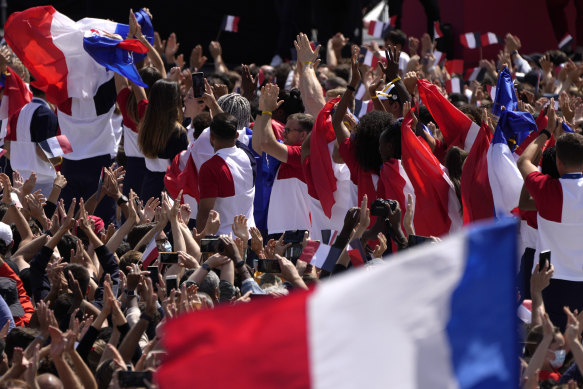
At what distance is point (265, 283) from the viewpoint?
5.20m

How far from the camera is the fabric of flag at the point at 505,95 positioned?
6574 mm

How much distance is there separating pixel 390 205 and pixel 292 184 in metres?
2.07

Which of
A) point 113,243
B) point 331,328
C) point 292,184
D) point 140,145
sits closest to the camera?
point 331,328

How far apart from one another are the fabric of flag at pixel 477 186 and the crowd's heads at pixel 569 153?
54 centimetres

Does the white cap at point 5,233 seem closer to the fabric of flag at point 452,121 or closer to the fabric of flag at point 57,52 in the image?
the fabric of flag at point 57,52

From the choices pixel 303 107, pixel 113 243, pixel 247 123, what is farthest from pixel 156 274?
pixel 303 107

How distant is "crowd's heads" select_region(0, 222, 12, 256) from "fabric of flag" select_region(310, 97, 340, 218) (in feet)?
6.20

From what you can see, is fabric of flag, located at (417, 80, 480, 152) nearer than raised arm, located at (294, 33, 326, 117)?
Yes

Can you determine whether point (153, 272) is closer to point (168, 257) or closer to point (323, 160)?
point (168, 257)

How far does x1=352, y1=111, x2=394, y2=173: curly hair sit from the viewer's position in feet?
21.5

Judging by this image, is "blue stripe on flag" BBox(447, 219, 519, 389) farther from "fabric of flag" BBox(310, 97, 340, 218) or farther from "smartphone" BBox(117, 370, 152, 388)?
"fabric of flag" BBox(310, 97, 340, 218)

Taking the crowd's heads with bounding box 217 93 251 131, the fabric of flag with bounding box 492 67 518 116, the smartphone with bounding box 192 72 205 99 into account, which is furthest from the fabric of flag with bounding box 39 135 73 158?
the fabric of flag with bounding box 492 67 518 116

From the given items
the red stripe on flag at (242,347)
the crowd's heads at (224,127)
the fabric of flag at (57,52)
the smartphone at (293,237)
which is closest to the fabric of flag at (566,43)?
the fabric of flag at (57,52)

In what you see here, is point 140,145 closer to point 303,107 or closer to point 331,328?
point 303,107
